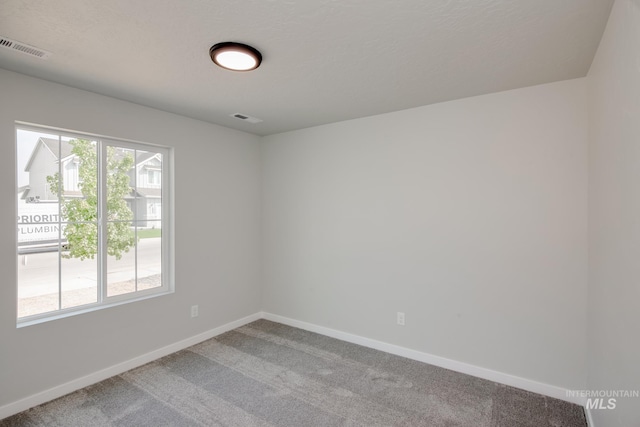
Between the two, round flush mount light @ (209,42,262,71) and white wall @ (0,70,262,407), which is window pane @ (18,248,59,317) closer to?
white wall @ (0,70,262,407)

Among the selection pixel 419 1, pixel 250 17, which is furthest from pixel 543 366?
pixel 250 17

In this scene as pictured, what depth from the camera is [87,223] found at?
2756 mm

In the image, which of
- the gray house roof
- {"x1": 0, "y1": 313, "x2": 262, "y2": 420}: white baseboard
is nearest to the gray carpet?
{"x1": 0, "y1": 313, "x2": 262, "y2": 420}: white baseboard

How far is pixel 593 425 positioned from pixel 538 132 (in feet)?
6.86

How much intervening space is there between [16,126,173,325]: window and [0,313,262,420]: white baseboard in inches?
22.2

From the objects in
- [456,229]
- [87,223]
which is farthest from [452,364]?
[87,223]

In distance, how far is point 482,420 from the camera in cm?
220

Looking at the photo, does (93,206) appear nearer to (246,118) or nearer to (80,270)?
(80,270)

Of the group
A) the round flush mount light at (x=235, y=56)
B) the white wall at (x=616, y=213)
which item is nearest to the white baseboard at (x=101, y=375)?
the round flush mount light at (x=235, y=56)

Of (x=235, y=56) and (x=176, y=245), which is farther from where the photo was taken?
(x=176, y=245)

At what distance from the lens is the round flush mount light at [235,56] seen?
1.89m

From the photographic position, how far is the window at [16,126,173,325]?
244 centimetres

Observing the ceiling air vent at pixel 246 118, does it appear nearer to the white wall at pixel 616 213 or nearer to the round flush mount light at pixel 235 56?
the round flush mount light at pixel 235 56

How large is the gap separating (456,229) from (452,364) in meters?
1.27
